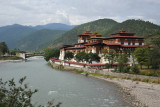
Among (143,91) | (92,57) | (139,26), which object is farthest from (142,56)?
(139,26)

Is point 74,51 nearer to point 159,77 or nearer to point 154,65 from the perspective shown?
point 154,65

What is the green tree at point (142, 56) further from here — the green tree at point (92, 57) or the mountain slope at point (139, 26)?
the mountain slope at point (139, 26)

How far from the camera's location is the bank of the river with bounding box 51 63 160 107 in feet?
104

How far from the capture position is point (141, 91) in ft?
129

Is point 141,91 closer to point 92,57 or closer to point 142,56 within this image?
point 142,56

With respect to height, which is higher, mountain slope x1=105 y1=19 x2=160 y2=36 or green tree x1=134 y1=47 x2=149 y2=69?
mountain slope x1=105 y1=19 x2=160 y2=36

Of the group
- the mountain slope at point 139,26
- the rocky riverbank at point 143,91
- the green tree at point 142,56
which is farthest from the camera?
the mountain slope at point 139,26

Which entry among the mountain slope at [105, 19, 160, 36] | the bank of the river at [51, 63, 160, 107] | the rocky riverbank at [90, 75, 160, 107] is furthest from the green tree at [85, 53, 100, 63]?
the mountain slope at [105, 19, 160, 36]

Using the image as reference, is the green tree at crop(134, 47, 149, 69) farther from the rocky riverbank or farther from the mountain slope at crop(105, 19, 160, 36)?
the mountain slope at crop(105, 19, 160, 36)

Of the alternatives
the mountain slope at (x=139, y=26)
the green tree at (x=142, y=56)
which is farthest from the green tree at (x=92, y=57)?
the mountain slope at (x=139, y=26)

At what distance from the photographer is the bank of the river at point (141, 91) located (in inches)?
1254

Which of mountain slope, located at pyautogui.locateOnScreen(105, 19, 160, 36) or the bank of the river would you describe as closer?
the bank of the river

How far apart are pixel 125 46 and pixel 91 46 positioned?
50.6 feet

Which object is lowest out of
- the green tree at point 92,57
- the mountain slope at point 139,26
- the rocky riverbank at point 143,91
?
the rocky riverbank at point 143,91
